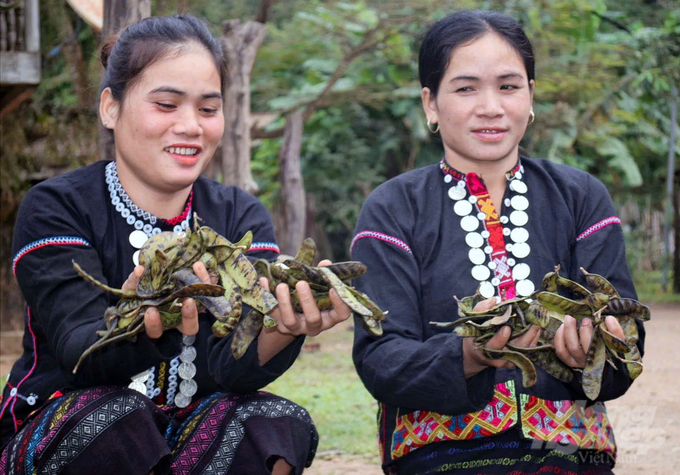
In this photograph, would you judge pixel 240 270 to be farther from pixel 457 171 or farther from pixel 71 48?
pixel 71 48

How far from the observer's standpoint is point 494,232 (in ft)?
8.41

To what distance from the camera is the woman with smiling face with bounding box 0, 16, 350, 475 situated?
2.14 metres

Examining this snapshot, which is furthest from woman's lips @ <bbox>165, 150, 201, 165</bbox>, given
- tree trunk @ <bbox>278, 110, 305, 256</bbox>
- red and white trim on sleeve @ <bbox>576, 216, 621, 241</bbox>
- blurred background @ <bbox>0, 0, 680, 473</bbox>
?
tree trunk @ <bbox>278, 110, 305, 256</bbox>

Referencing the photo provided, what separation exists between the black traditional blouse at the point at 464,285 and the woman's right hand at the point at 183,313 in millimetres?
568

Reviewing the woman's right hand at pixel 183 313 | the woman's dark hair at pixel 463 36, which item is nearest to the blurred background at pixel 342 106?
the woman's dark hair at pixel 463 36

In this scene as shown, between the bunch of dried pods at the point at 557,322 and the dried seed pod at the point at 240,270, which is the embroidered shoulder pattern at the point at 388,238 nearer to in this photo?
the bunch of dried pods at the point at 557,322

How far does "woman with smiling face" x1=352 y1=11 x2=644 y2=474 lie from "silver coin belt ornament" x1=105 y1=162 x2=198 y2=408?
0.49 m

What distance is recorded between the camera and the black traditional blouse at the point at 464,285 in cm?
231

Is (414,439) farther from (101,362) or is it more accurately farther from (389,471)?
(101,362)

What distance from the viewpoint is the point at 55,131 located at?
31.9 feet

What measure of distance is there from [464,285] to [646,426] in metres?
3.32

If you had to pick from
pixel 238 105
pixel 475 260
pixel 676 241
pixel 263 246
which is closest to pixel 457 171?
pixel 475 260

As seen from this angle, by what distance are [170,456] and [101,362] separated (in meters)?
0.33

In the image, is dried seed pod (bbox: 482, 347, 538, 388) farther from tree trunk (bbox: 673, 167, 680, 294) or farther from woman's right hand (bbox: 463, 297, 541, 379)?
tree trunk (bbox: 673, 167, 680, 294)
